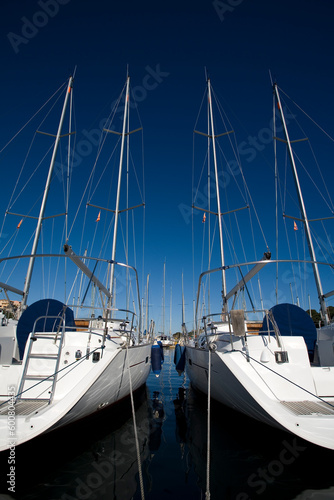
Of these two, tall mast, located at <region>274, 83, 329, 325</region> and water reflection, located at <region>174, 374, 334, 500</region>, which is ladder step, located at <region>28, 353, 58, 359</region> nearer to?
water reflection, located at <region>174, 374, 334, 500</region>

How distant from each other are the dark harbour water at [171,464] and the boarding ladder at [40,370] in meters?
0.84

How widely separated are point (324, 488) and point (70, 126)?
18.0 metres

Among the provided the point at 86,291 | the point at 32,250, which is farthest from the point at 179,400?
the point at 32,250

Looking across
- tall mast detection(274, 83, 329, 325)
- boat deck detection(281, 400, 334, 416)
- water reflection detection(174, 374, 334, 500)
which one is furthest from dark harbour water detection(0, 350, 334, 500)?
tall mast detection(274, 83, 329, 325)

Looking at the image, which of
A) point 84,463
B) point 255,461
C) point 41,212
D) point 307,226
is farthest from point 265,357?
point 41,212

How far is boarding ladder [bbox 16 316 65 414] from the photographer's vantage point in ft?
16.0

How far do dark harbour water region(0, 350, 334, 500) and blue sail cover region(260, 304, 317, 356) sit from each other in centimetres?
264

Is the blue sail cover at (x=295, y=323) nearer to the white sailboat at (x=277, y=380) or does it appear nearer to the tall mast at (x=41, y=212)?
the white sailboat at (x=277, y=380)

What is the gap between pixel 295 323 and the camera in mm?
7418

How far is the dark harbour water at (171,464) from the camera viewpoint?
3676 millimetres

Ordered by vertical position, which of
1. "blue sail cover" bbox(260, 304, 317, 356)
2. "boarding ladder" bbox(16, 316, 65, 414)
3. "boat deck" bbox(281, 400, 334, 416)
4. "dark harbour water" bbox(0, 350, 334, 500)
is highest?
"blue sail cover" bbox(260, 304, 317, 356)

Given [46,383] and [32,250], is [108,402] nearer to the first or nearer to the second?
[46,383]

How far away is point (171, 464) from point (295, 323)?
15.9 ft

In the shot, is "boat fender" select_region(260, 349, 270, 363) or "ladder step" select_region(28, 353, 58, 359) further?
"ladder step" select_region(28, 353, 58, 359)
